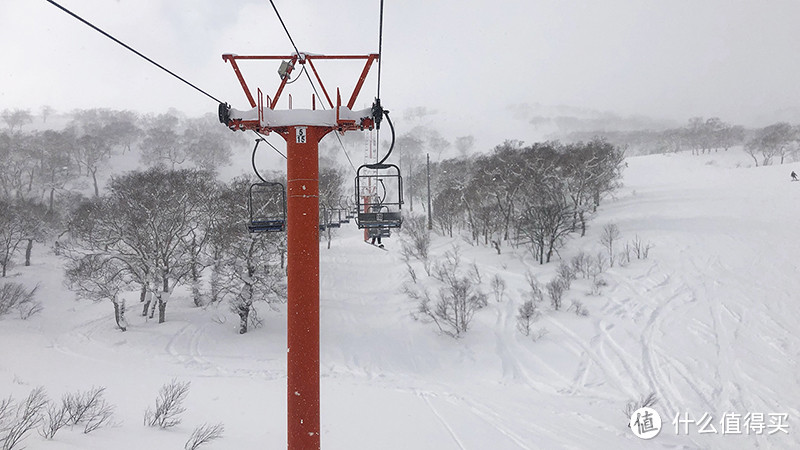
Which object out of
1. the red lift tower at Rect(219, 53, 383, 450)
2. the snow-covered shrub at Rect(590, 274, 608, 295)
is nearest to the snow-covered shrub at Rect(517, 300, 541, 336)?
the snow-covered shrub at Rect(590, 274, 608, 295)

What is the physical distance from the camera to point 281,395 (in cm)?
1285

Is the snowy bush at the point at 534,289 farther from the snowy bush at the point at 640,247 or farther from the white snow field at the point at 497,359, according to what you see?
the snowy bush at the point at 640,247

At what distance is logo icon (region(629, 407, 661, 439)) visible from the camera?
1098 centimetres

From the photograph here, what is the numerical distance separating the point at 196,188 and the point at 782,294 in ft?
107

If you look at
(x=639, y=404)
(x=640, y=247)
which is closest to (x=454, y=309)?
(x=639, y=404)

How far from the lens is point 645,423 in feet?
37.2

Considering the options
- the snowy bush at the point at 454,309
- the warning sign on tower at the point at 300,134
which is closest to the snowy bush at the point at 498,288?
the snowy bush at the point at 454,309

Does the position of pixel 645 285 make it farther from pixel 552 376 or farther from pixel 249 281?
pixel 249 281

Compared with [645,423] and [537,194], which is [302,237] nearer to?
[645,423]

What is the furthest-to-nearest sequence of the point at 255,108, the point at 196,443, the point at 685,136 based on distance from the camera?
the point at 685,136 < the point at 196,443 < the point at 255,108

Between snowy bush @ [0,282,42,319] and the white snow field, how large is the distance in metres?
0.60

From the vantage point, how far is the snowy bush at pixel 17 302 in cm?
2284

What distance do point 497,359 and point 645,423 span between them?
6.54m

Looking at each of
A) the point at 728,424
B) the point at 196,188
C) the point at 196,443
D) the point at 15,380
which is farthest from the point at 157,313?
the point at 728,424
